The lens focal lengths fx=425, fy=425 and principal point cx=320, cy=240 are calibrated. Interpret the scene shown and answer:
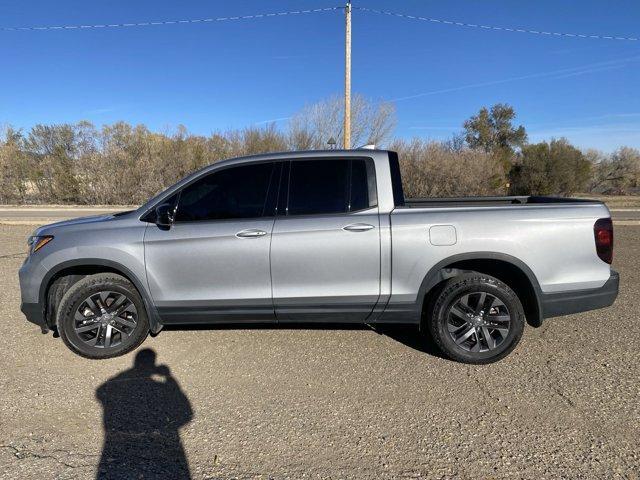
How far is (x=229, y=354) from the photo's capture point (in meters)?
4.11

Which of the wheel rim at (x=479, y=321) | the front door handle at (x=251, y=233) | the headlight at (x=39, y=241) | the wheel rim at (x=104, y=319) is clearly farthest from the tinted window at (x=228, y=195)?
the wheel rim at (x=479, y=321)

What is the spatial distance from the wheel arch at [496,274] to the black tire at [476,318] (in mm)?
94

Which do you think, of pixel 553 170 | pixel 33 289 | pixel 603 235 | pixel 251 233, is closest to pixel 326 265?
pixel 251 233

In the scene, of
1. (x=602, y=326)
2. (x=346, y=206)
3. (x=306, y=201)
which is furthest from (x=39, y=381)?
(x=602, y=326)

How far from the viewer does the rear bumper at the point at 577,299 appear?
3.72 m

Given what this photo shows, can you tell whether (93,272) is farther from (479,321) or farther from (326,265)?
(479,321)

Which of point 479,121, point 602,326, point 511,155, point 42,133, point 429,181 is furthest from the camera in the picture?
point 479,121

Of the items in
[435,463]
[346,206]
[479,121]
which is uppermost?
[479,121]

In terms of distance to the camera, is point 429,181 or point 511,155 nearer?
point 429,181

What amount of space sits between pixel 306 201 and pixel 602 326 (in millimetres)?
3602

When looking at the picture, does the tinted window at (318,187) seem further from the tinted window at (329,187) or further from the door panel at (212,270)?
the door panel at (212,270)

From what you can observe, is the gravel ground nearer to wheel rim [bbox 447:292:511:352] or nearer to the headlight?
wheel rim [bbox 447:292:511:352]

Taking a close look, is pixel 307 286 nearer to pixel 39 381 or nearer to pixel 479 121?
pixel 39 381

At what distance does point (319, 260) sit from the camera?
3721 mm
